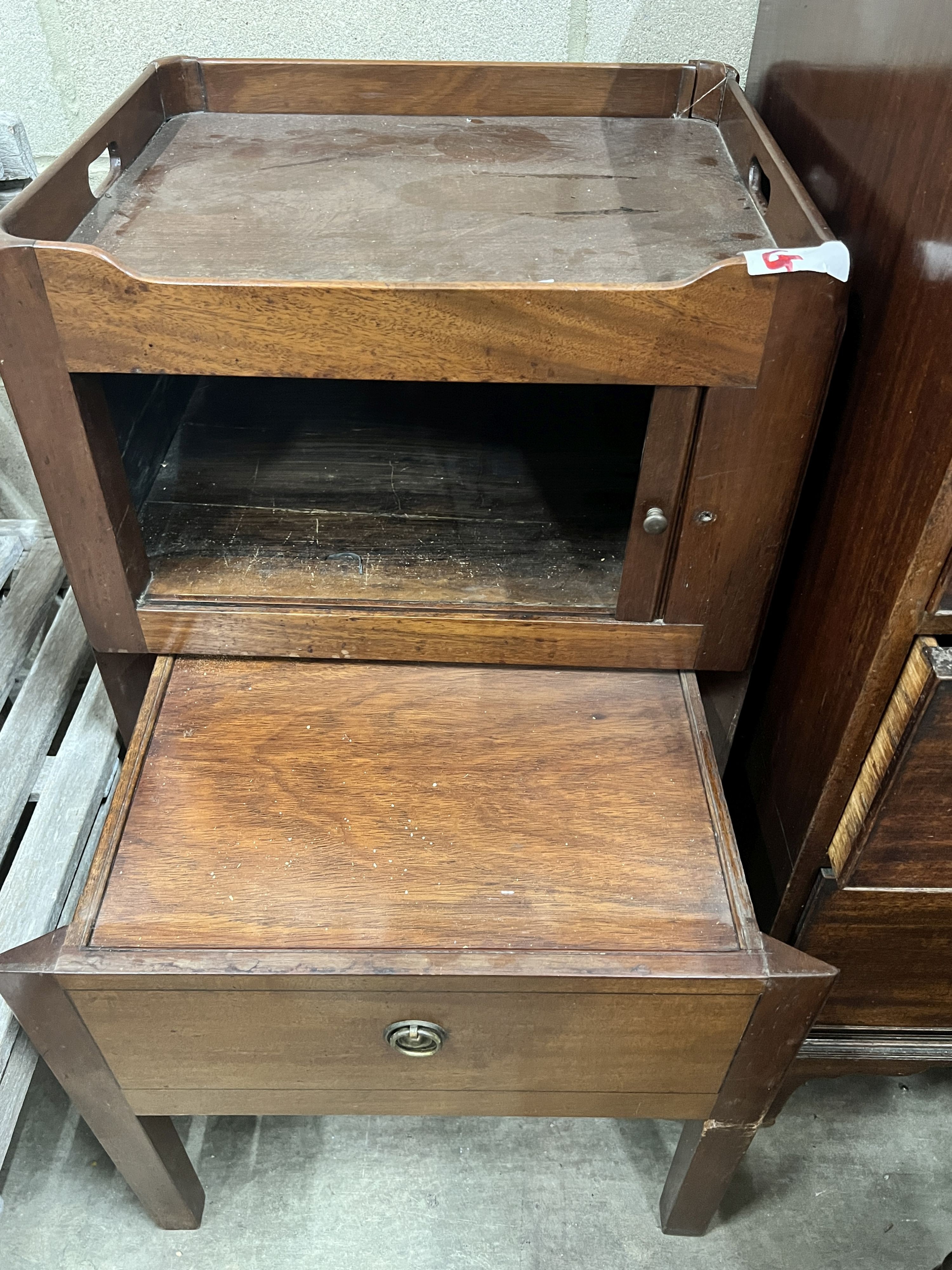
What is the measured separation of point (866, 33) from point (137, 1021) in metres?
0.83

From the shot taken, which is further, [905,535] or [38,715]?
[38,715]

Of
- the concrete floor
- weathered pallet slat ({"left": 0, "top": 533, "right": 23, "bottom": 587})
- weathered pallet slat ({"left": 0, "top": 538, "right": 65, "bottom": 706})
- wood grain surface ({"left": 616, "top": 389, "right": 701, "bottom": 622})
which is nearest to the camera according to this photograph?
wood grain surface ({"left": 616, "top": 389, "right": 701, "bottom": 622})

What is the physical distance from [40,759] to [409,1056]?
0.55 m

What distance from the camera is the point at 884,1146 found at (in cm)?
102

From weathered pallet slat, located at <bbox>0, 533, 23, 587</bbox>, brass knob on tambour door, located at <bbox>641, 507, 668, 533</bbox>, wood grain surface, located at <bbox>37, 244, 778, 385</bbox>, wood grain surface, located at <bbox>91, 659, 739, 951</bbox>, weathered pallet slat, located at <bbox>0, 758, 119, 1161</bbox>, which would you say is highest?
wood grain surface, located at <bbox>37, 244, 778, 385</bbox>

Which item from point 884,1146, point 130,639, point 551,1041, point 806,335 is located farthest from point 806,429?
point 884,1146

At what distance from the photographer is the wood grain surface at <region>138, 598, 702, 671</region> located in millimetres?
807

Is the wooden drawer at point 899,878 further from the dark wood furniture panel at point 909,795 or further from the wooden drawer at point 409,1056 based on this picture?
the wooden drawer at point 409,1056

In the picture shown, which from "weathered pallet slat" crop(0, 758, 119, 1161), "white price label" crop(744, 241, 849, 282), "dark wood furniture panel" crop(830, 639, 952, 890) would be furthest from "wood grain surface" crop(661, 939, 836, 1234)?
"weathered pallet slat" crop(0, 758, 119, 1161)

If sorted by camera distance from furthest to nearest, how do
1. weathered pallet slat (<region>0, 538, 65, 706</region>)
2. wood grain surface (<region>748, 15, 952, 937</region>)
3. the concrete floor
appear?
1. weathered pallet slat (<region>0, 538, 65, 706</region>)
2. the concrete floor
3. wood grain surface (<region>748, 15, 952, 937</region>)

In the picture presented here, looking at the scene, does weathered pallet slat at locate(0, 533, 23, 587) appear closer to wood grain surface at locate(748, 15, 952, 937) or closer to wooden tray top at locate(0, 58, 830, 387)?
wooden tray top at locate(0, 58, 830, 387)

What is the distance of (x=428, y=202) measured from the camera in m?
0.75

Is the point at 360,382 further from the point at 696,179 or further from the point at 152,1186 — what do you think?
the point at 152,1186

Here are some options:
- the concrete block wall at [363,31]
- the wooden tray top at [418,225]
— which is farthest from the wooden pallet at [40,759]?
the concrete block wall at [363,31]
